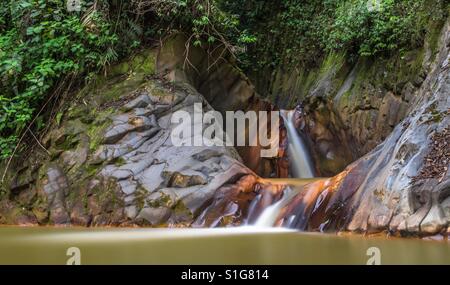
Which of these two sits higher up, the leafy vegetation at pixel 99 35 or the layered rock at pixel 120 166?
the leafy vegetation at pixel 99 35

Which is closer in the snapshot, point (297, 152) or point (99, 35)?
point (99, 35)

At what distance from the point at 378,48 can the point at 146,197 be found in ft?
21.2

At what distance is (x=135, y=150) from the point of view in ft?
31.2

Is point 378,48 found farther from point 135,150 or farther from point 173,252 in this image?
point 173,252

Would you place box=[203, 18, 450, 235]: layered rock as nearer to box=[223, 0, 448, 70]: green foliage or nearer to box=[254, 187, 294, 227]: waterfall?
box=[254, 187, 294, 227]: waterfall

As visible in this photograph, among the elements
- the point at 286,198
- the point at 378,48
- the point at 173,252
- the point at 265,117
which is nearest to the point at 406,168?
the point at 286,198

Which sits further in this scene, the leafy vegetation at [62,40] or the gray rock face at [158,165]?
the leafy vegetation at [62,40]

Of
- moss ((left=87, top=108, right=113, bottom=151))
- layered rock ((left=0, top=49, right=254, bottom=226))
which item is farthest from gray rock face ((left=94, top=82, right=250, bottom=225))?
moss ((left=87, top=108, right=113, bottom=151))

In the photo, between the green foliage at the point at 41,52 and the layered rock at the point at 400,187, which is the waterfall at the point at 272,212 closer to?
the layered rock at the point at 400,187

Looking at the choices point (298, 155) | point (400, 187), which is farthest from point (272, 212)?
point (298, 155)

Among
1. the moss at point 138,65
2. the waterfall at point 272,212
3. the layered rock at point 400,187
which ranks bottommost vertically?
the waterfall at point 272,212

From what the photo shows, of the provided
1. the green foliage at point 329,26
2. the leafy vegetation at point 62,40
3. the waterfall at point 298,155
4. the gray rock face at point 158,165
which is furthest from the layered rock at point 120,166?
the green foliage at point 329,26

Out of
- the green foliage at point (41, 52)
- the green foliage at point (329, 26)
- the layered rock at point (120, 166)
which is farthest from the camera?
the green foliage at point (329, 26)

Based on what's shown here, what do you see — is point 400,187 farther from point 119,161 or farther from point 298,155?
point 298,155
